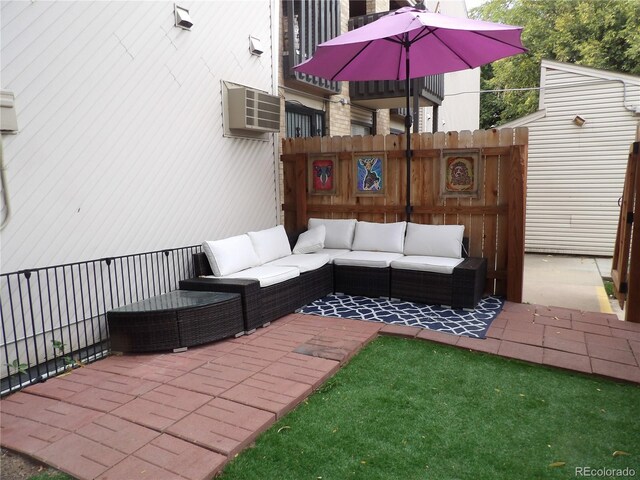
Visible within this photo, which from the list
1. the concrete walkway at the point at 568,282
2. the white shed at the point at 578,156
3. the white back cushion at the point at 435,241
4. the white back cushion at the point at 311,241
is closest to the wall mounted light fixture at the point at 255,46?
the white back cushion at the point at 311,241

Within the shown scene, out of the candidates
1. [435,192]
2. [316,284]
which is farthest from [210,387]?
[435,192]

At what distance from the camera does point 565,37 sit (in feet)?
60.8

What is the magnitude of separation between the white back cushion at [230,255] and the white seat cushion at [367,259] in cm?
109

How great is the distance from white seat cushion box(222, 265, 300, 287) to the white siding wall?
833 mm

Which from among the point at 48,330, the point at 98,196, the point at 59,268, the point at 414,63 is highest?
the point at 414,63

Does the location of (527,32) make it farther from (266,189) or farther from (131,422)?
(131,422)

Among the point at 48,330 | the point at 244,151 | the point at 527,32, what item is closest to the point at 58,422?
the point at 48,330

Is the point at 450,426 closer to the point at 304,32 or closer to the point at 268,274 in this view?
the point at 268,274

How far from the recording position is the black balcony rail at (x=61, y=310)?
11.5 feet

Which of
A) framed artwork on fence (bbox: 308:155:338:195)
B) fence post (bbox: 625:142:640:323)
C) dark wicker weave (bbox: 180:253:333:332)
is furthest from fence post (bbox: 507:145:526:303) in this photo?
framed artwork on fence (bbox: 308:155:338:195)

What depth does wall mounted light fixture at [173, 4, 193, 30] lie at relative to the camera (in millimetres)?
4910

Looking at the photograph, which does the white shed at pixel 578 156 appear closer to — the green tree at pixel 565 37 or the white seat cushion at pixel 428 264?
the white seat cushion at pixel 428 264

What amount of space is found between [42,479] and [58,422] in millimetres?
589

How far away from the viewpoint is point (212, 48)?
18.0ft
